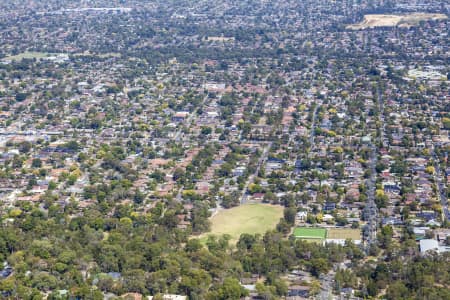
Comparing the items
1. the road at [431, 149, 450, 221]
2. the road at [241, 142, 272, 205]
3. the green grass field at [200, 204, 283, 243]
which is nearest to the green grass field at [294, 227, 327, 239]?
the green grass field at [200, 204, 283, 243]

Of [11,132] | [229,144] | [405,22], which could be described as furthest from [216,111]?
[405,22]

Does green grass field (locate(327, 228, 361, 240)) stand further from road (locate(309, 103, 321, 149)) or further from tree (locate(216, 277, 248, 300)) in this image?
road (locate(309, 103, 321, 149))

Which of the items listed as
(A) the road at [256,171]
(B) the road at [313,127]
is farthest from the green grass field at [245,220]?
(B) the road at [313,127]

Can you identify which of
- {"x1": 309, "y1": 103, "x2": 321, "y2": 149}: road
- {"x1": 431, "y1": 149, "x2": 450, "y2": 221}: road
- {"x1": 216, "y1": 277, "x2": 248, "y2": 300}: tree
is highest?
{"x1": 216, "y1": 277, "x2": 248, "y2": 300}: tree

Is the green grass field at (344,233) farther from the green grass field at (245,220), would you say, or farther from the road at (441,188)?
the road at (441,188)

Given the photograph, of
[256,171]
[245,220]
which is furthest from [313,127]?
[245,220]

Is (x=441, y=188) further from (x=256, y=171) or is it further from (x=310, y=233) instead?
(x=256, y=171)

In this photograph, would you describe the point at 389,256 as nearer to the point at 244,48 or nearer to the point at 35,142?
the point at 35,142
